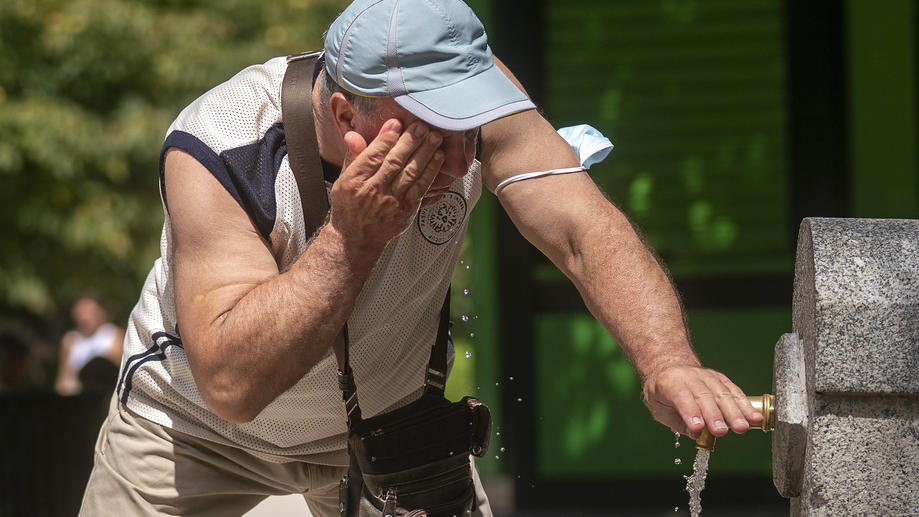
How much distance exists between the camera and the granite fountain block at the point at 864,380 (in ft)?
6.46

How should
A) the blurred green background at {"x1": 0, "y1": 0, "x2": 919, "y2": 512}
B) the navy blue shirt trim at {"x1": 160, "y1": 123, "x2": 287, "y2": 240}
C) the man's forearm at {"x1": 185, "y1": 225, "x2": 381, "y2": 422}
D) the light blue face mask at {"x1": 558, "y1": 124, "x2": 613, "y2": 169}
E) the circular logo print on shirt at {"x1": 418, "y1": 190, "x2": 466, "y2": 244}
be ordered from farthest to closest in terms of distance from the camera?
1. the blurred green background at {"x1": 0, "y1": 0, "x2": 919, "y2": 512}
2. the light blue face mask at {"x1": 558, "y1": 124, "x2": 613, "y2": 169}
3. the circular logo print on shirt at {"x1": 418, "y1": 190, "x2": 466, "y2": 244}
4. the navy blue shirt trim at {"x1": 160, "y1": 123, "x2": 287, "y2": 240}
5. the man's forearm at {"x1": 185, "y1": 225, "x2": 381, "y2": 422}

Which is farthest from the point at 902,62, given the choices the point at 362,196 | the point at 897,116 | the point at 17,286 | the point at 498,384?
the point at 17,286

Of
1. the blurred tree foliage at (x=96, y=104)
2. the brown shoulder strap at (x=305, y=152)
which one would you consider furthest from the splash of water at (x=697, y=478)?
the blurred tree foliage at (x=96, y=104)

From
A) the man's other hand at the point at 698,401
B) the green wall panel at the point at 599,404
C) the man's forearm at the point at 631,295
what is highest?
the man's forearm at the point at 631,295

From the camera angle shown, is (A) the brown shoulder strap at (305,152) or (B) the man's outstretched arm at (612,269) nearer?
(B) the man's outstretched arm at (612,269)

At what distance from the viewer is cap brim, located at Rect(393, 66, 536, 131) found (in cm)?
207

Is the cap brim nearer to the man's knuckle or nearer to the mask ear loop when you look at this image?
the man's knuckle

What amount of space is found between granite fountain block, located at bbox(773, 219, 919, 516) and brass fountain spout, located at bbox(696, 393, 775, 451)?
0.27 feet

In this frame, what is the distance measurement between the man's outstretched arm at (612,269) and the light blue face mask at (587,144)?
0.37 ft

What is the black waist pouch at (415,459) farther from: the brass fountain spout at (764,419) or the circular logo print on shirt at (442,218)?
the brass fountain spout at (764,419)

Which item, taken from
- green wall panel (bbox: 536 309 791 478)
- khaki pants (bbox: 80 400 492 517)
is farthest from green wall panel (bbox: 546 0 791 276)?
khaki pants (bbox: 80 400 492 517)

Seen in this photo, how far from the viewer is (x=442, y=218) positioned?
256 cm

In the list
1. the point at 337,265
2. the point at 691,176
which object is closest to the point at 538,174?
the point at 337,265

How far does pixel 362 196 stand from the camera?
2.03 metres
